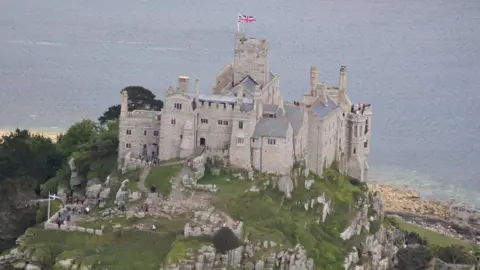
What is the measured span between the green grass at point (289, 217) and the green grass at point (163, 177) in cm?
213

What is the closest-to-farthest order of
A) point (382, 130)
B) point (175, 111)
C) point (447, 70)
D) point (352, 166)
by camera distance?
1. point (175, 111)
2. point (352, 166)
3. point (382, 130)
4. point (447, 70)

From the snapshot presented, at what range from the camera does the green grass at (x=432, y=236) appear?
87906 mm

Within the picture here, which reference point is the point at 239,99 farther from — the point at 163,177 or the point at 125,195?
the point at 125,195

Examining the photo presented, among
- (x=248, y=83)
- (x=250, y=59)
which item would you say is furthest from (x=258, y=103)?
(x=250, y=59)

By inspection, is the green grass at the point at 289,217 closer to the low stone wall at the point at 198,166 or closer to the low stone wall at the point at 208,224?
the low stone wall at the point at 198,166

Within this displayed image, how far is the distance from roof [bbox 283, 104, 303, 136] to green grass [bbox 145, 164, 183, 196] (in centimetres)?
845

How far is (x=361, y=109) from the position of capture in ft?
272

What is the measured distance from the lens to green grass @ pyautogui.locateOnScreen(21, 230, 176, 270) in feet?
203

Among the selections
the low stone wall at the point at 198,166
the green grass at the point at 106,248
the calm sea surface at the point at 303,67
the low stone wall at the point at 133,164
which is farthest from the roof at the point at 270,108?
the calm sea surface at the point at 303,67

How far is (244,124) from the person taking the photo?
7075cm

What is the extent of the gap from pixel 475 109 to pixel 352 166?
58.0 metres

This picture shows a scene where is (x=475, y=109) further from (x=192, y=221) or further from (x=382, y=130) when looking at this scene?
(x=192, y=221)

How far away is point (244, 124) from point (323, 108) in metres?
9.14

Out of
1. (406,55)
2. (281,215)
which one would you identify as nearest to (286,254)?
(281,215)
